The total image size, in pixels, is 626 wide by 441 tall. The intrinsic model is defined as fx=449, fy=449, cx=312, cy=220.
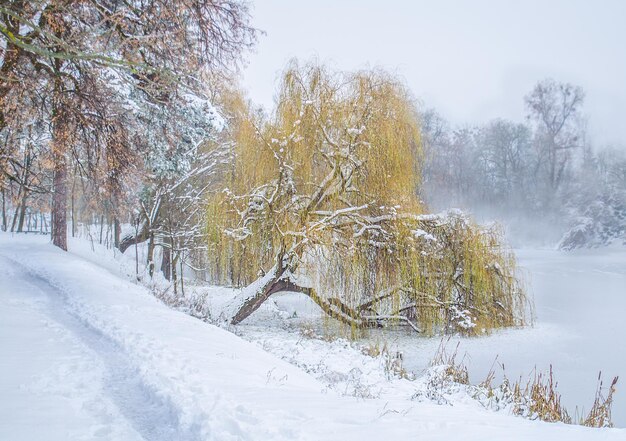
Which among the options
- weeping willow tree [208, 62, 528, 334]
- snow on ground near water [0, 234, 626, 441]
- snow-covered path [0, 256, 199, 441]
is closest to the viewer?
snow on ground near water [0, 234, 626, 441]

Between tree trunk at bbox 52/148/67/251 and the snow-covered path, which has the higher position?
tree trunk at bbox 52/148/67/251

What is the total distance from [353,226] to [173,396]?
676 centimetres

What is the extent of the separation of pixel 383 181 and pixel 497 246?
3.03 m

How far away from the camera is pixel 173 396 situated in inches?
130

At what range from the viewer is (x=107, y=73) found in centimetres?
781

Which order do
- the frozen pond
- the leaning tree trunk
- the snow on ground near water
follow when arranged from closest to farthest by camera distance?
the snow on ground near water
the frozen pond
the leaning tree trunk

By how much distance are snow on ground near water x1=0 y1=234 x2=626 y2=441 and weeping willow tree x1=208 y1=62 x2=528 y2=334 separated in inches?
149

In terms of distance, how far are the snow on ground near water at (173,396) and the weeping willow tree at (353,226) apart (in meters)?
3.77

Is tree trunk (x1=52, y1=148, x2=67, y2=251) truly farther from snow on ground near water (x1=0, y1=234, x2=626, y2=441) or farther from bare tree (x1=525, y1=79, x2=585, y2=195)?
bare tree (x1=525, y1=79, x2=585, y2=195)

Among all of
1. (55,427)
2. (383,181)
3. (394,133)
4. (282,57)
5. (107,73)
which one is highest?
(282,57)

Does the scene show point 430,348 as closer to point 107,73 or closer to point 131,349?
point 131,349

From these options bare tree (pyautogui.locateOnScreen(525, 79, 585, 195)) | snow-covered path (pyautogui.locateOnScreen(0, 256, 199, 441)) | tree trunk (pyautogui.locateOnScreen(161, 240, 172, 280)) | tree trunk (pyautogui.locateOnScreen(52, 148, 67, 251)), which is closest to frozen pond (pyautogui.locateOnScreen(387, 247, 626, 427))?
snow-covered path (pyautogui.locateOnScreen(0, 256, 199, 441))

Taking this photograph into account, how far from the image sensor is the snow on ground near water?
2.80 metres

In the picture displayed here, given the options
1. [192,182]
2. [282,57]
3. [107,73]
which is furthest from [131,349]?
[192,182]
